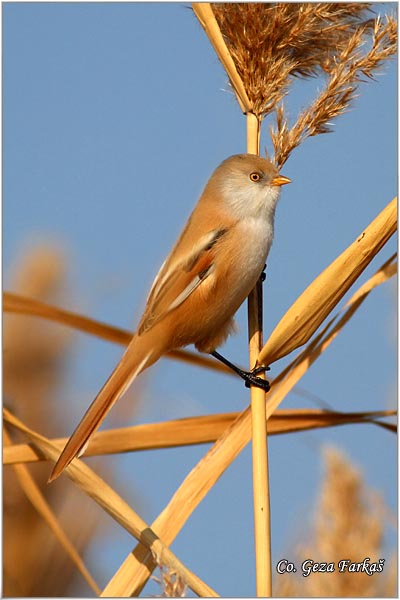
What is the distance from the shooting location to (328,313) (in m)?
2.29

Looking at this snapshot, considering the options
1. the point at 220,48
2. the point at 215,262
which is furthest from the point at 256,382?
the point at 220,48

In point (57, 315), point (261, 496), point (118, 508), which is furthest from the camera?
point (57, 315)

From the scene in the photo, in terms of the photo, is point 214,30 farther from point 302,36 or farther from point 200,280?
point 200,280

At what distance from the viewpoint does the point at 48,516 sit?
249 centimetres

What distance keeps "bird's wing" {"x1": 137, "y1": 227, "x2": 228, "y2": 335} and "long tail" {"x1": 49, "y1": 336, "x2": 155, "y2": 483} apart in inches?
6.7

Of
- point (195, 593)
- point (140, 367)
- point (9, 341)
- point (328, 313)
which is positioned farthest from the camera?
point (9, 341)

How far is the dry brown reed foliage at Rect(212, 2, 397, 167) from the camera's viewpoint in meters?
2.27

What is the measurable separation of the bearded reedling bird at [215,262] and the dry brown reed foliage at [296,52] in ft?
1.21

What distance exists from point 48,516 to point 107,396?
0.40 m

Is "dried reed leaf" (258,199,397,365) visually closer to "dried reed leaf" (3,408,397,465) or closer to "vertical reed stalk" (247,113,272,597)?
"vertical reed stalk" (247,113,272,597)

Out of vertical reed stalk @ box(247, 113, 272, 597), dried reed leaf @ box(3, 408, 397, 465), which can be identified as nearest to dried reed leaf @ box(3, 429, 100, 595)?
dried reed leaf @ box(3, 408, 397, 465)

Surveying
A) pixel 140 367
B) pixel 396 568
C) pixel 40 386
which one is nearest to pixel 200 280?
pixel 140 367

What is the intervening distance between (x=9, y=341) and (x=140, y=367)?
0.50 m

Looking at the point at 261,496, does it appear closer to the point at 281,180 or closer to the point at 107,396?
the point at 107,396
